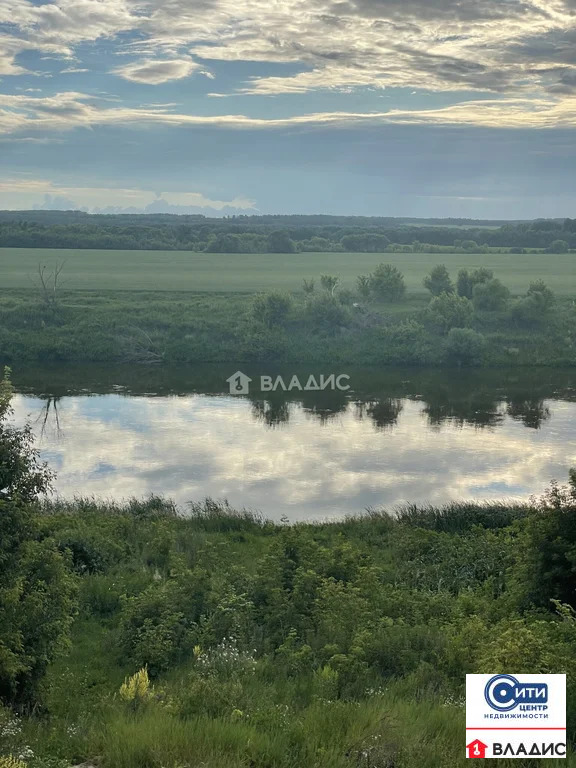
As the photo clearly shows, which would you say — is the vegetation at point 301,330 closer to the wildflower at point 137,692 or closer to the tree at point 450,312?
the tree at point 450,312

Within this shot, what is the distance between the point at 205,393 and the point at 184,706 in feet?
115

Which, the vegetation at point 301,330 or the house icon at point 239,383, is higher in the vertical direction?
the vegetation at point 301,330

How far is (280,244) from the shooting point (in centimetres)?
11269

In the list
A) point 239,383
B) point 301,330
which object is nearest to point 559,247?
point 301,330

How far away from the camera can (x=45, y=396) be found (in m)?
39.9

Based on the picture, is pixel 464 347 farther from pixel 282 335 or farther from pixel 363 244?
pixel 363 244

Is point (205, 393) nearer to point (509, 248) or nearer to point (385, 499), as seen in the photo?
point (385, 499)

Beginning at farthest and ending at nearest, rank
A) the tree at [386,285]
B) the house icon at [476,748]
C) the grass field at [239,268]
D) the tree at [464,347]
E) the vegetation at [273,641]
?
the grass field at [239,268] < the tree at [386,285] < the tree at [464,347] < the vegetation at [273,641] < the house icon at [476,748]

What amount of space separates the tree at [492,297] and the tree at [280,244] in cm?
5615

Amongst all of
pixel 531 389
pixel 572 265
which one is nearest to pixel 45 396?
pixel 531 389

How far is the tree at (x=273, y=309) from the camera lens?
54594 millimetres

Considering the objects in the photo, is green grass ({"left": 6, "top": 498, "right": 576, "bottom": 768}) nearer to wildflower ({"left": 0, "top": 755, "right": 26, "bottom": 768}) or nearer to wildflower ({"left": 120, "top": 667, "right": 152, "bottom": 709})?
wildflower ({"left": 120, "top": 667, "right": 152, "bottom": 709})

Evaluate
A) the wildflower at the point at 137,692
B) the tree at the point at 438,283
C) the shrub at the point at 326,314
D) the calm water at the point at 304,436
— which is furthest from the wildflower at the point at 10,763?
the tree at the point at 438,283

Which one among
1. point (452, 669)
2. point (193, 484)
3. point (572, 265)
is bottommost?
point (193, 484)
